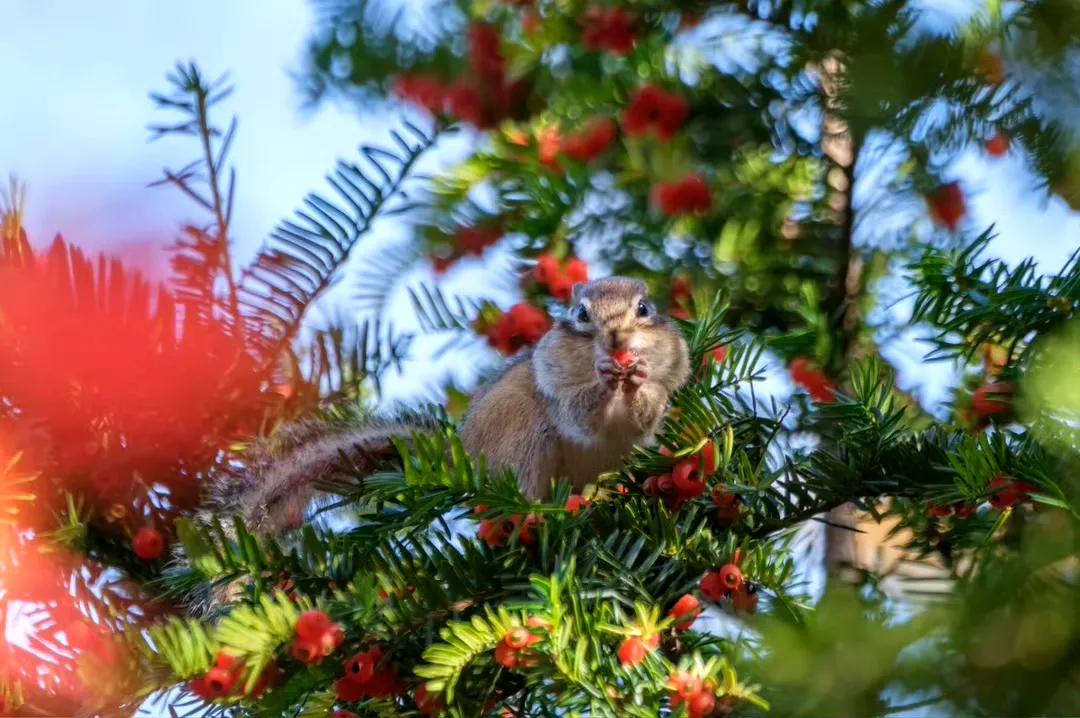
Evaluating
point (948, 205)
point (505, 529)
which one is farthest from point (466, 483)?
point (948, 205)

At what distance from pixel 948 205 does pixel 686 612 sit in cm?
132

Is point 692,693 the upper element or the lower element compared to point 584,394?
lower

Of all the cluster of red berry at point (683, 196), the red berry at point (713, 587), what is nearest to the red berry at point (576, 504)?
the red berry at point (713, 587)

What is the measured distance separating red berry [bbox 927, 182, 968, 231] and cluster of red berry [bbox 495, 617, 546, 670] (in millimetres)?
1402

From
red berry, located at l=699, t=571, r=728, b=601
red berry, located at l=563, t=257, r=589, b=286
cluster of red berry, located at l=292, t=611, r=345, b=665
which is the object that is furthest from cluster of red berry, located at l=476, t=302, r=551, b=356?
cluster of red berry, located at l=292, t=611, r=345, b=665

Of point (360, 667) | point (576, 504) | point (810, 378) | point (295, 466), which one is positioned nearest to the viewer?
point (360, 667)

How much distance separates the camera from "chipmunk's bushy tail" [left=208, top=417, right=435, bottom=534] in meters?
1.37

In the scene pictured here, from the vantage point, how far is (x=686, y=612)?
1.04m

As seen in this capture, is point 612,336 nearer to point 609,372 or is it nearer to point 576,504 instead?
point 609,372

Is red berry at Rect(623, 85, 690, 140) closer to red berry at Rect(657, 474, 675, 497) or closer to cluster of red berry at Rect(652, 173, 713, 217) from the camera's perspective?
cluster of red berry at Rect(652, 173, 713, 217)

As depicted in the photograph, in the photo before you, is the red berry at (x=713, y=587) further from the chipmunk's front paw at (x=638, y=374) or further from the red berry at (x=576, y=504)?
the chipmunk's front paw at (x=638, y=374)

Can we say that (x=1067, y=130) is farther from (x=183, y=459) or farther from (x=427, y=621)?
(x=183, y=459)

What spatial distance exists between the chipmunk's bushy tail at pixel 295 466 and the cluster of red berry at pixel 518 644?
1.41ft

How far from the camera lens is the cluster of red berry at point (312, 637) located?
96cm
